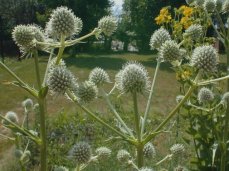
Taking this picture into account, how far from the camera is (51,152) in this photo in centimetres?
704

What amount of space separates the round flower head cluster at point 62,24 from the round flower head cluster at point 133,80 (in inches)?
14.6

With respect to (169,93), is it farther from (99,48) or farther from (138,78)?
(99,48)

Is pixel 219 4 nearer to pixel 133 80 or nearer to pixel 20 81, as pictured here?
pixel 133 80


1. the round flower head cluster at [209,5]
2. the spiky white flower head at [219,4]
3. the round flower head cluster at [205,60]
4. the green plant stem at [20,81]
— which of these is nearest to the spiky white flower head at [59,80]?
the green plant stem at [20,81]

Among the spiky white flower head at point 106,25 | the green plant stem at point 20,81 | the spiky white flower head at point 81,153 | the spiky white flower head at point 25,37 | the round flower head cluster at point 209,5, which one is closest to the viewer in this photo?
the green plant stem at point 20,81

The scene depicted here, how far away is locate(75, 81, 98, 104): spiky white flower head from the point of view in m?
2.41

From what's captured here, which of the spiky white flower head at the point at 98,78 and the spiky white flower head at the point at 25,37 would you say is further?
the spiky white flower head at the point at 98,78

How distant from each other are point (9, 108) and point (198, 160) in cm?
1033

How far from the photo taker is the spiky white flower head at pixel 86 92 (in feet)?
7.90

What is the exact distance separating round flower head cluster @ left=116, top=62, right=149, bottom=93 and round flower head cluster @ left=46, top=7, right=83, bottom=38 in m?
0.37

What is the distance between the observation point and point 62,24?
2.40 m

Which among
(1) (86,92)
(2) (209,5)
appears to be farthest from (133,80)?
(2) (209,5)

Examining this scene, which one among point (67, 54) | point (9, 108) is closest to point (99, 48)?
point (67, 54)

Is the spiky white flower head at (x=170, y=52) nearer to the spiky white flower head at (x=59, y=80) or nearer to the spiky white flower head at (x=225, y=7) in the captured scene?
the spiky white flower head at (x=59, y=80)
